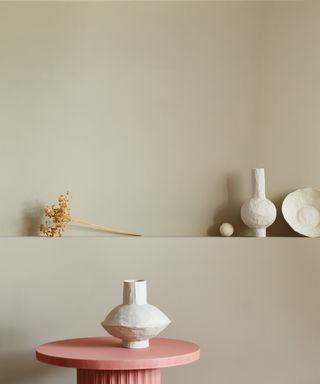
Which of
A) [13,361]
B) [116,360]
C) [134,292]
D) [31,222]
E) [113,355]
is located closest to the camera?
[116,360]

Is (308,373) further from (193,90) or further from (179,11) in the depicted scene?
(179,11)

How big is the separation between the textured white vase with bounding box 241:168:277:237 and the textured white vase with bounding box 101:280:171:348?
106 centimetres

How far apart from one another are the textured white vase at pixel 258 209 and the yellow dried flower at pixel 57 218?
101 centimetres

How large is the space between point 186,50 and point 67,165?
98cm

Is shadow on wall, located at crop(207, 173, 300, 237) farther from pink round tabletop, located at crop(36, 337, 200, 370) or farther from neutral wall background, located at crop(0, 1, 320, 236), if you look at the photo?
pink round tabletop, located at crop(36, 337, 200, 370)

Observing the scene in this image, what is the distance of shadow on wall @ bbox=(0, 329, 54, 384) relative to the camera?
4.28m

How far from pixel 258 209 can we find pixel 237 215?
0.25m

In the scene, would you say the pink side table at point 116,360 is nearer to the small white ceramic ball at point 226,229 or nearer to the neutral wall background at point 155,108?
the small white ceramic ball at point 226,229

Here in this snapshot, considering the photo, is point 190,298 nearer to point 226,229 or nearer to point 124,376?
point 226,229

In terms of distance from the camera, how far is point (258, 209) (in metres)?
4.37

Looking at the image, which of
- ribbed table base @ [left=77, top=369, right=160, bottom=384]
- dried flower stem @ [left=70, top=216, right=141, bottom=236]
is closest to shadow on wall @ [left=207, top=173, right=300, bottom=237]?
dried flower stem @ [left=70, top=216, right=141, bottom=236]

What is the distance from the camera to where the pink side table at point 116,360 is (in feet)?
10.7

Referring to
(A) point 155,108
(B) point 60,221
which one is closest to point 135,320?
(B) point 60,221

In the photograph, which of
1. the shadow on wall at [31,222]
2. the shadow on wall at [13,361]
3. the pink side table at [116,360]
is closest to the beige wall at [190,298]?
the shadow on wall at [13,361]
